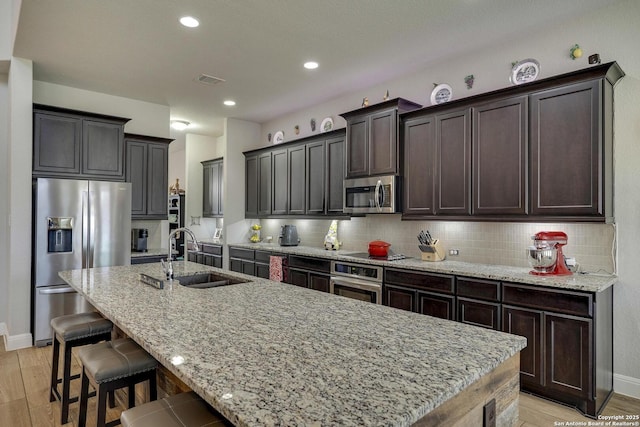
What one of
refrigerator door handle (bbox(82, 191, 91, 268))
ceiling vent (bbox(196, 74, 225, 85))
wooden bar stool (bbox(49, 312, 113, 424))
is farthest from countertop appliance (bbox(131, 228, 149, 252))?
wooden bar stool (bbox(49, 312, 113, 424))

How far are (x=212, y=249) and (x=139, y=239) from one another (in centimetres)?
146

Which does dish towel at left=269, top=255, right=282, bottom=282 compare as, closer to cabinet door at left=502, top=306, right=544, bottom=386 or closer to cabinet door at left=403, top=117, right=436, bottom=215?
cabinet door at left=403, top=117, right=436, bottom=215

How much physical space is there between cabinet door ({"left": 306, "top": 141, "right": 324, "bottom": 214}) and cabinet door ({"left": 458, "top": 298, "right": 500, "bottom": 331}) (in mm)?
2329

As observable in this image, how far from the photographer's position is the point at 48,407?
2.68m

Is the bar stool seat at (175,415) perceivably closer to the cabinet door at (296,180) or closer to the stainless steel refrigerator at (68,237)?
the stainless steel refrigerator at (68,237)

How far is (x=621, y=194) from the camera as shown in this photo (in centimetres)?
291

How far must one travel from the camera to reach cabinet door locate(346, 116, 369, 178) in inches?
169

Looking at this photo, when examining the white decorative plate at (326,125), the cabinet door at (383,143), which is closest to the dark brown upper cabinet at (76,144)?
the white decorative plate at (326,125)

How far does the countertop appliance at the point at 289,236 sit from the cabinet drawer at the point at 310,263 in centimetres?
67

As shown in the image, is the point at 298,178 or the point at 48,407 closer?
the point at 48,407

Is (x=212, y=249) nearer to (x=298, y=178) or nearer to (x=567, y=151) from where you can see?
(x=298, y=178)

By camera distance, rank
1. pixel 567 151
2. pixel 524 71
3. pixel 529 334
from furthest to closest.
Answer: pixel 524 71 → pixel 567 151 → pixel 529 334

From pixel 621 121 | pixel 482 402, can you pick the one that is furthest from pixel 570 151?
pixel 482 402

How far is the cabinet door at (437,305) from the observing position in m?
3.19
